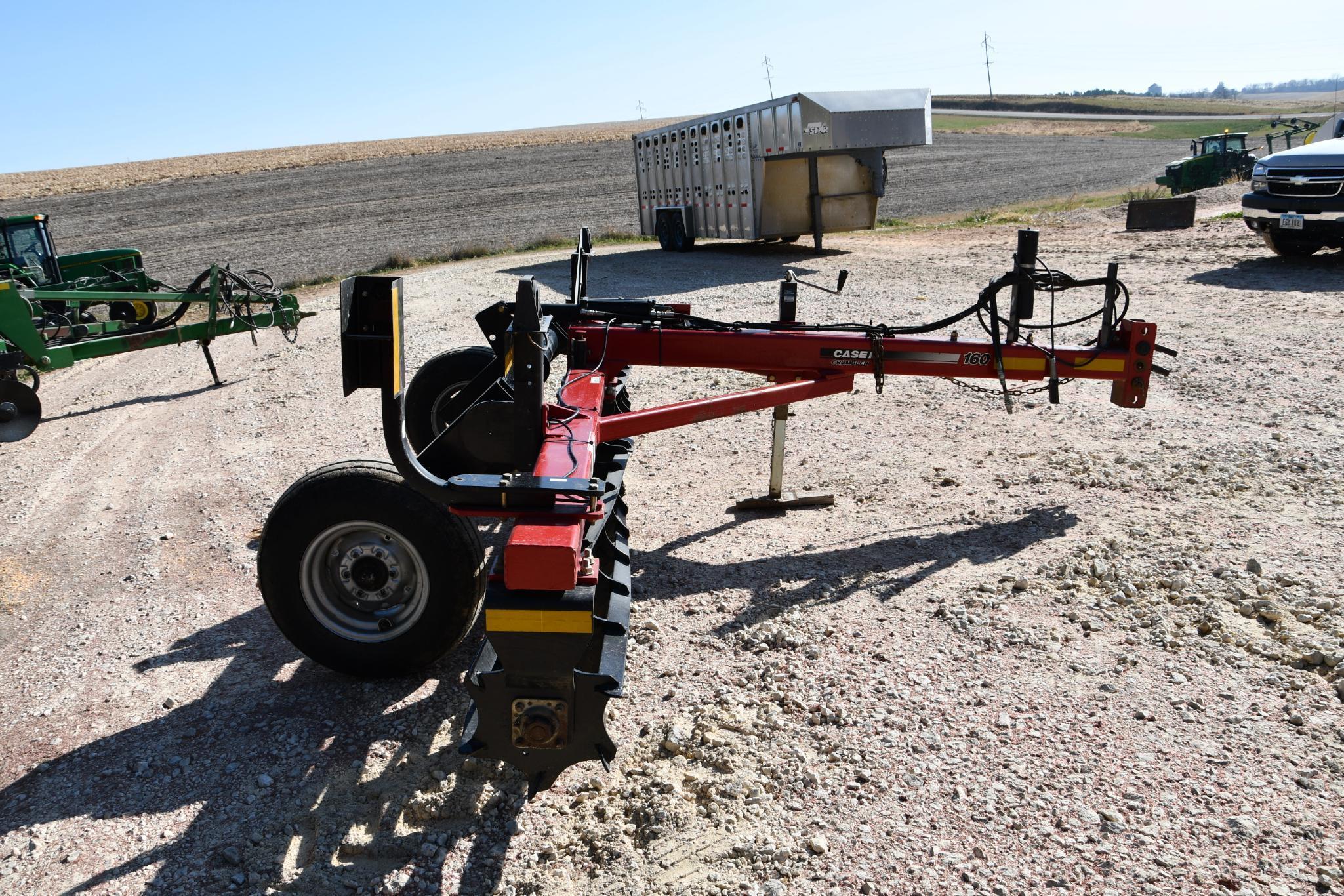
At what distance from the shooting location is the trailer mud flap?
280 cm

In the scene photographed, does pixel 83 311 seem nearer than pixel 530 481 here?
No

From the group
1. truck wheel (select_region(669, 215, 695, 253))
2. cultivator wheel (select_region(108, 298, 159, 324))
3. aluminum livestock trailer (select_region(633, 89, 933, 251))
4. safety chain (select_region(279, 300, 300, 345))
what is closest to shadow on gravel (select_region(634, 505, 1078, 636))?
safety chain (select_region(279, 300, 300, 345))

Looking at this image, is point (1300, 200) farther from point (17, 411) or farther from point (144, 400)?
point (17, 411)

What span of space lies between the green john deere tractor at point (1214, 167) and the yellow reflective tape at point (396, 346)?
86.4 ft

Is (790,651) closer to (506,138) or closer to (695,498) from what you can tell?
(695,498)

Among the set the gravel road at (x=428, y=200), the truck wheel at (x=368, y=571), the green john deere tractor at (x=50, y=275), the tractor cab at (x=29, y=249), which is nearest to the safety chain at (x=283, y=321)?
the green john deere tractor at (x=50, y=275)

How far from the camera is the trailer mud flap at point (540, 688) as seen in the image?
2.80m

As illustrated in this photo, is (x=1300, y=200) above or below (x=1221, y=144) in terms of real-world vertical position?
below

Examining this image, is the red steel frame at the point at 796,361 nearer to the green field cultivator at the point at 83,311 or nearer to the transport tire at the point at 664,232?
the green field cultivator at the point at 83,311

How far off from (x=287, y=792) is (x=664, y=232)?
768 inches

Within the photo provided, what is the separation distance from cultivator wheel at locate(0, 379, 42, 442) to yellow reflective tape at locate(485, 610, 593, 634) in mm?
7665

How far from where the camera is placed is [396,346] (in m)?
3.05

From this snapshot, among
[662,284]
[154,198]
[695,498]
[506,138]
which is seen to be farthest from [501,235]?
[506,138]

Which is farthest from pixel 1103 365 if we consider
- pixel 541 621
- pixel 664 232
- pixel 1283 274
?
pixel 664 232
